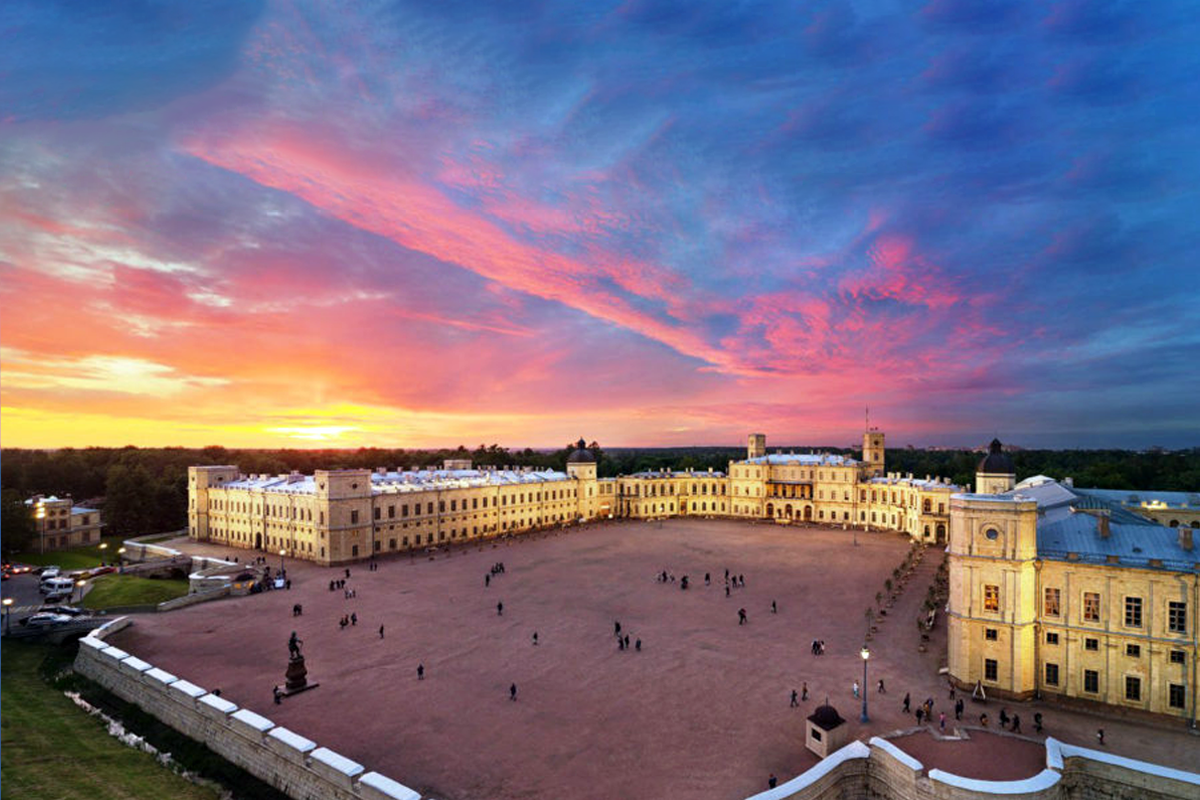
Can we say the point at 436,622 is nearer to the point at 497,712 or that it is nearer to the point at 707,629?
the point at 497,712

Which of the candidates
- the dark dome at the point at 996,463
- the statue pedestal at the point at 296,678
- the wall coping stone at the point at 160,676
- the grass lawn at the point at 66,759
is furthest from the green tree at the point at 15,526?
the dark dome at the point at 996,463

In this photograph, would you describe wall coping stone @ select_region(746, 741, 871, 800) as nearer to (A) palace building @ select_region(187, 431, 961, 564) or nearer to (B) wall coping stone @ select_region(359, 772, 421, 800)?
(B) wall coping stone @ select_region(359, 772, 421, 800)

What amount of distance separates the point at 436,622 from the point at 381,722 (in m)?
15.6

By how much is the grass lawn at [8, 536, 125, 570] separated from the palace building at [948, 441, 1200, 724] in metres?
80.7

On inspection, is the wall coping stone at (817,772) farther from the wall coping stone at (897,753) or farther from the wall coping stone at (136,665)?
the wall coping stone at (136,665)

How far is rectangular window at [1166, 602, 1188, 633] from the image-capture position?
29.5m

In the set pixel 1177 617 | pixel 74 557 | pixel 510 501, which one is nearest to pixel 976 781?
pixel 1177 617

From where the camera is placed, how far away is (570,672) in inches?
1375

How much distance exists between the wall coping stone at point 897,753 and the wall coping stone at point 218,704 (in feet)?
91.5

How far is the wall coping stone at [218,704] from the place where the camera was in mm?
27748

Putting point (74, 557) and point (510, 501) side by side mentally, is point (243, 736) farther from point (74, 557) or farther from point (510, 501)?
point (74, 557)

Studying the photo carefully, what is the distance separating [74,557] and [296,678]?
58743 mm

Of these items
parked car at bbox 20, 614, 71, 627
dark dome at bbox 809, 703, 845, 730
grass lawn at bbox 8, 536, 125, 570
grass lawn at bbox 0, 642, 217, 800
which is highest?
dark dome at bbox 809, 703, 845, 730

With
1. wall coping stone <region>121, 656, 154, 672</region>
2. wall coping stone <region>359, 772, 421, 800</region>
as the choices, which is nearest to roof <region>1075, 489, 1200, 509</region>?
wall coping stone <region>359, 772, 421, 800</region>
